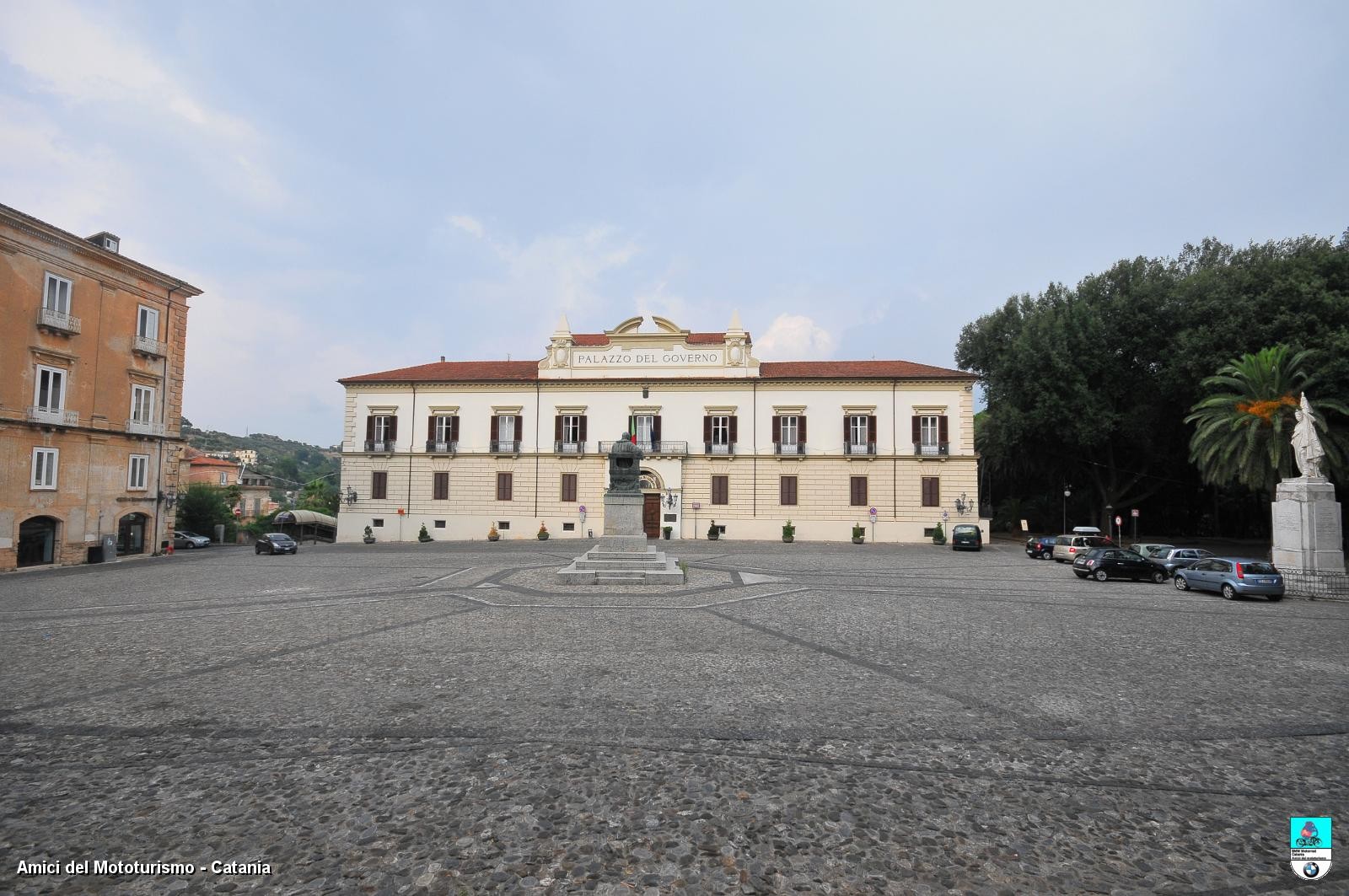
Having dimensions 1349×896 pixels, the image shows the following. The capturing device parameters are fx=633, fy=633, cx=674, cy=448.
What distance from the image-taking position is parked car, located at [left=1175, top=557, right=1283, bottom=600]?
15969 mm

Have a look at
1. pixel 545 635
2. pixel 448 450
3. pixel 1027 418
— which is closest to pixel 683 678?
pixel 545 635

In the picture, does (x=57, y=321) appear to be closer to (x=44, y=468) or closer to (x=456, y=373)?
(x=44, y=468)

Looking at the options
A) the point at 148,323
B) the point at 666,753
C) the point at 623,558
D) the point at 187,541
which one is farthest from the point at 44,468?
the point at 666,753

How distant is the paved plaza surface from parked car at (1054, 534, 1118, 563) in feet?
47.1

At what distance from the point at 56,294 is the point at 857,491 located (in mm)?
36567

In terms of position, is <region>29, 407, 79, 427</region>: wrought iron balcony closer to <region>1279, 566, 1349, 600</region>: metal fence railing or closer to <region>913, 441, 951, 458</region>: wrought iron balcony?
<region>913, 441, 951, 458</region>: wrought iron balcony

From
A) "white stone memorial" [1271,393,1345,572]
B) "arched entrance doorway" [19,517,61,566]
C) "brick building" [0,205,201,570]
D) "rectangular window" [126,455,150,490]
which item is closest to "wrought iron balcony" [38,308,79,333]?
"brick building" [0,205,201,570]

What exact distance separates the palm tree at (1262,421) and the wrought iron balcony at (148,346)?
144 ft

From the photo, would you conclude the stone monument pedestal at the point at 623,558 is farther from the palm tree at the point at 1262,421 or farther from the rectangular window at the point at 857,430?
the palm tree at the point at 1262,421

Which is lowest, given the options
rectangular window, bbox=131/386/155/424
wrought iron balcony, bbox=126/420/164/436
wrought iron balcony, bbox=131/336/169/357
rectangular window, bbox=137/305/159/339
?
wrought iron balcony, bbox=126/420/164/436

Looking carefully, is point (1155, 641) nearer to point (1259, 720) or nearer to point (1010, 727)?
point (1259, 720)

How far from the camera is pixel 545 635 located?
10.1 metres

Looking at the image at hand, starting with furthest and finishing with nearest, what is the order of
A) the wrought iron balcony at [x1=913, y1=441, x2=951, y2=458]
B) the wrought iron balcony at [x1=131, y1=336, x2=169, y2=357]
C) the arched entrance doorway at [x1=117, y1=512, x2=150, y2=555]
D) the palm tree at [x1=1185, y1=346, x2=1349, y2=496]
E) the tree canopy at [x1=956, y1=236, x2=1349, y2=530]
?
the wrought iron balcony at [x1=913, y1=441, x2=951, y2=458]
the tree canopy at [x1=956, y1=236, x2=1349, y2=530]
the arched entrance doorway at [x1=117, y1=512, x2=150, y2=555]
the wrought iron balcony at [x1=131, y1=336, x2=169, y2=357]
the palm tree at [x1=1185, y1=346, x2=1349, y2=496]

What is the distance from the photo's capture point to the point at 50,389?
23094 mm
